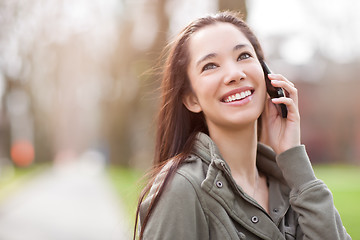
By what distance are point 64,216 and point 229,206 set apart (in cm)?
1076

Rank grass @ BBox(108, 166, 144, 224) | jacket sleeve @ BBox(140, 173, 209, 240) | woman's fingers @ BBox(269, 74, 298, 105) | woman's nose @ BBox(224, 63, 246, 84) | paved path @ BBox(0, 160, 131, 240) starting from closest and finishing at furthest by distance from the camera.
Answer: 1. jacket sleeve @ BBox(140, 173, 209, 240)
2. woman's nose @ BBox(224, 63, 246, 84)
3. woman's fingers @ BBox(269, 74, 298, 105)
4. grass @ BBox(108, 166, 144, 224)
5. paved path @ BBox(0, 160, 131, 240)

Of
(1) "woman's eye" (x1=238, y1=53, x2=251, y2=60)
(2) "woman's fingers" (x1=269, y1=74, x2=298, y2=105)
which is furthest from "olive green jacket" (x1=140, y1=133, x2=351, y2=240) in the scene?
(1) "woman's eye" (x1=238, y1=53, x2=251, y2=60)

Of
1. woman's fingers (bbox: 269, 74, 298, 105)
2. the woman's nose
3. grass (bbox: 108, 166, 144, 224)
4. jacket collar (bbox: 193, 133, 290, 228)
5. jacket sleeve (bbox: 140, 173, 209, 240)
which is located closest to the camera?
jacket sleeve (bbox: 140, 173, 209, 240)

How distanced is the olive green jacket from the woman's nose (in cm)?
29

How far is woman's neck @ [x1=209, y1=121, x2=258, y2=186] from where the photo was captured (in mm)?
2566

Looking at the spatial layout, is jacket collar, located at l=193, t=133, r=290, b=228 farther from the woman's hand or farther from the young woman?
the woman's hand

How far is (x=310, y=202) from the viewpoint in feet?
7.64

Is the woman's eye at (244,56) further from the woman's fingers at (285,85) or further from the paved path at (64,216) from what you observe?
the paved path at (64,216)

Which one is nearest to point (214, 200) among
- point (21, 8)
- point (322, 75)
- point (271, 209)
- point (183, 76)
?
point (271, 209)

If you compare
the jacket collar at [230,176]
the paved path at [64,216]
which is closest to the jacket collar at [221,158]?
the jacket collar at [230,176]

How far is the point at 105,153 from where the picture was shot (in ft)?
140

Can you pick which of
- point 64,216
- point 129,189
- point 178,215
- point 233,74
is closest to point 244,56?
point 233,74

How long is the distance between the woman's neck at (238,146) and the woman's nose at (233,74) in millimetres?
270

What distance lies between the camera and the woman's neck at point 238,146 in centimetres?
257
